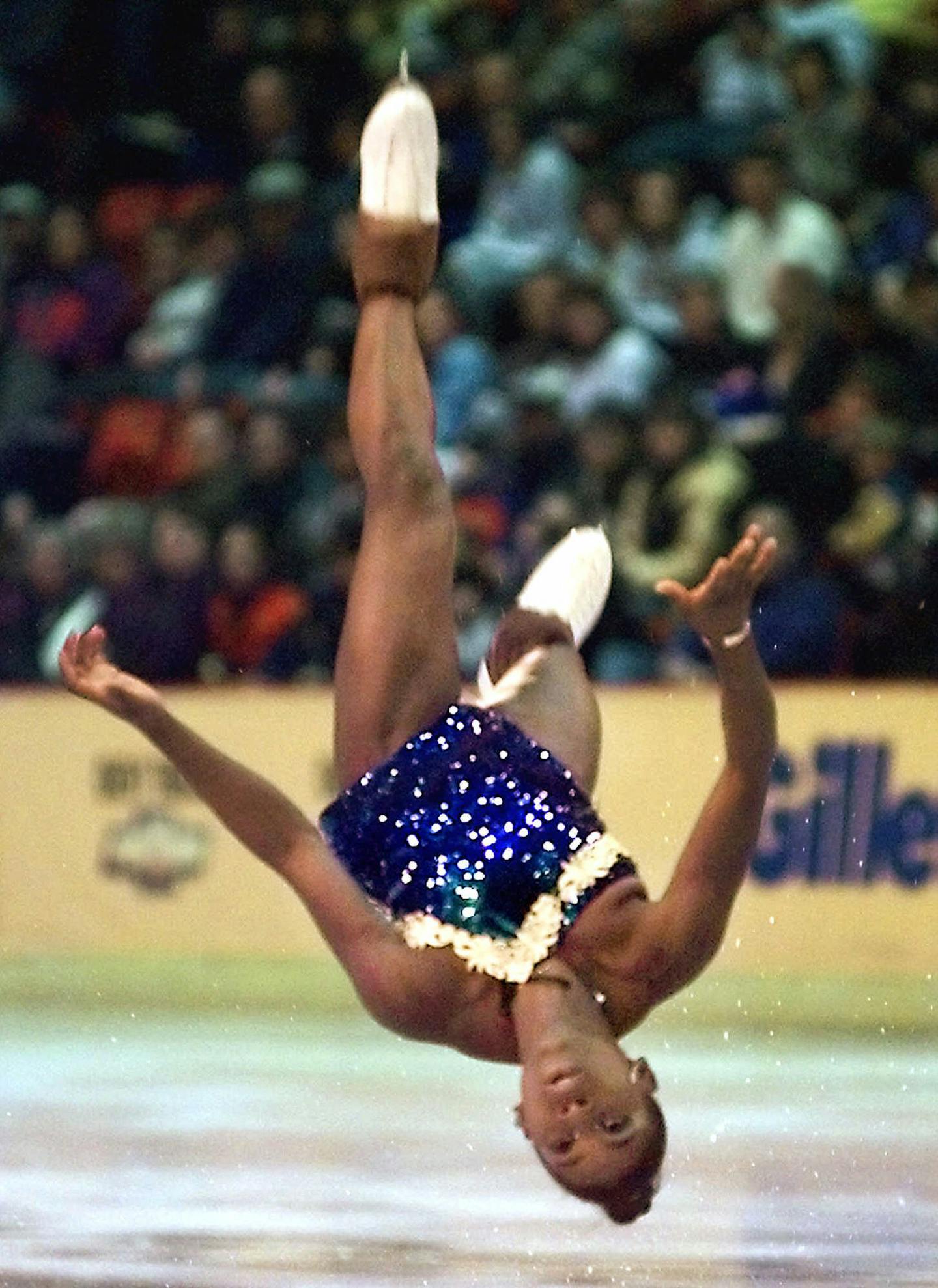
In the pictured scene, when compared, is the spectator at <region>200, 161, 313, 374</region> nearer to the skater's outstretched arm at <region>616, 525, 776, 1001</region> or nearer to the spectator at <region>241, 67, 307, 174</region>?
the spectator at <region>241, 67, 307, 174</region>

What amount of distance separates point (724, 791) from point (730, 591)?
365 mm

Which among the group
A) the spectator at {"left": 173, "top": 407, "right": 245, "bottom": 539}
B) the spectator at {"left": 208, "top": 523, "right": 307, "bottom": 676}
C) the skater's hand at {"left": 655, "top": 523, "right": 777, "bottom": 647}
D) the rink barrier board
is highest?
the skater's hand at {"left": 655, "top": 523, "right": 777, "bottom": 647}

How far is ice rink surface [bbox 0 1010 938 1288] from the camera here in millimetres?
3930

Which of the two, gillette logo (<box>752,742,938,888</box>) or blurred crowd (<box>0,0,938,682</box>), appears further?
blurred crowd (<box>0,0,938,682</box>)

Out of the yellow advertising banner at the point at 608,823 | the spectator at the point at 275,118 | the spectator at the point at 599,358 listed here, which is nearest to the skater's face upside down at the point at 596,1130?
the yellow advertising banner at the point at 608,823

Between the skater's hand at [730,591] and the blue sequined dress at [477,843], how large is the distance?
2.04 ft

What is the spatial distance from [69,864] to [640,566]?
77.9 inches

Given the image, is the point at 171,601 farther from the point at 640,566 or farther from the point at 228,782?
the point at 228,782

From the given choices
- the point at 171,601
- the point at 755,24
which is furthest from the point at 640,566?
the point at 755,24

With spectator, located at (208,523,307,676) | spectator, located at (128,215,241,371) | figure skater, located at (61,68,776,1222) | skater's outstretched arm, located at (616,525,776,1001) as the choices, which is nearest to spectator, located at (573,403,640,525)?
spectator, located at (208,523,307,676)

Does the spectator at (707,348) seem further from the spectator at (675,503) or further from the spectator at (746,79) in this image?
the spectator at (746,79)

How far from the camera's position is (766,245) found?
8055 millimetres

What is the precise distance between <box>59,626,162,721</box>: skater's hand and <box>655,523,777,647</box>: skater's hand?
75 centimetres

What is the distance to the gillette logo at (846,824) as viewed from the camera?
7.09m
